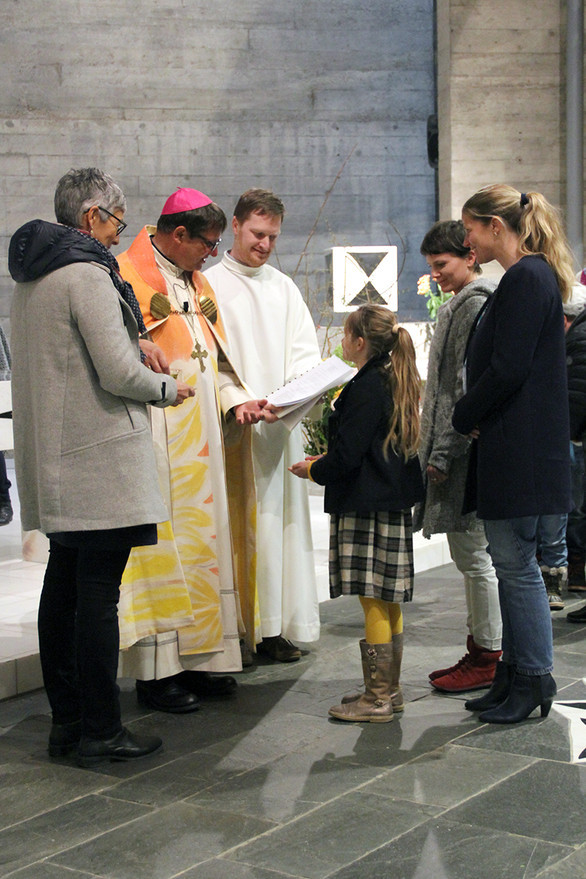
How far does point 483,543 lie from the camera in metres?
3.85

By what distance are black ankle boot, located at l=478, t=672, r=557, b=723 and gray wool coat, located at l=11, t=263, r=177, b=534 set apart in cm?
123

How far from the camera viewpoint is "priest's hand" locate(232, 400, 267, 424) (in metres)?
3.88

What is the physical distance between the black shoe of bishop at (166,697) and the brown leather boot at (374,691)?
19.8 inches

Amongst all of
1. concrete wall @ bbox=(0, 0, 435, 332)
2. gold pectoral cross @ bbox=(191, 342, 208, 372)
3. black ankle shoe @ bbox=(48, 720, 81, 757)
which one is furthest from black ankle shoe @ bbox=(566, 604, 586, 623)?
concrete wall @ bbox=(0, 0, 435, 332)

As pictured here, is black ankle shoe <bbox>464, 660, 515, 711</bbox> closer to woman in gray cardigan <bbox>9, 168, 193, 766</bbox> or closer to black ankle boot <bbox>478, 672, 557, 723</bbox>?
black ankle boot <bbox>478, 672, 557, 723</bbox>

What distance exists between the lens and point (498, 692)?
356cm

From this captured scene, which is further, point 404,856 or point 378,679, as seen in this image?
point 378,679

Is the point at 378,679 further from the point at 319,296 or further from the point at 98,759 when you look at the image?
the point at 319,296

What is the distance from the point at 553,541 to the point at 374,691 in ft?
5.97

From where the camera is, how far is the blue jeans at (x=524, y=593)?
3.35 meters

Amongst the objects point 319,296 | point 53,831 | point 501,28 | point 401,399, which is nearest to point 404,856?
point 53,831

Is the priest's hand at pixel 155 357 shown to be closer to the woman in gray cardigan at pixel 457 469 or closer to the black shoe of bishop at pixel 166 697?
the woman in gray cardigan at pixel 457 469

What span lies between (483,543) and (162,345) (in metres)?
1.30

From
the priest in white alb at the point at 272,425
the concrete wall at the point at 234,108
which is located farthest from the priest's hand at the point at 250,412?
the concrete wall at the point at 234,108
